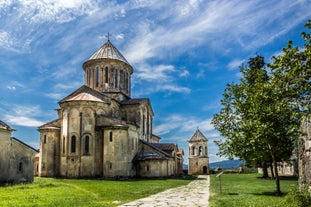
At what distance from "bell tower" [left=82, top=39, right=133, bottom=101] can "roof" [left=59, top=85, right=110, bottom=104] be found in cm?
233

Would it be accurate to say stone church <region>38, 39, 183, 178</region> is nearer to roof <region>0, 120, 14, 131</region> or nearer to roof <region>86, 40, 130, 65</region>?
roof <region>86, 40, 130, 65</region>

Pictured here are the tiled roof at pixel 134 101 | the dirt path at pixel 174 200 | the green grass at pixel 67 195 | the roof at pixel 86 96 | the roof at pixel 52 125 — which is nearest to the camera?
the dirt path at pixel 174 200

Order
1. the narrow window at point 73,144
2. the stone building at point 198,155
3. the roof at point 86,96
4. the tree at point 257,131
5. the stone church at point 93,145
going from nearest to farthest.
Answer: the tree at point 257,131, the stone church at point 93,145, the narrow window at point 73,144, the roof at point 86,96, the stone building at point 198,155

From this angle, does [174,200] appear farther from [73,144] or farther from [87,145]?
[73,144]

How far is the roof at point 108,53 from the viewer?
3397 cm

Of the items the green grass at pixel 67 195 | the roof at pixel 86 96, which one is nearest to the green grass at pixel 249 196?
the green grass at pixel 67 195

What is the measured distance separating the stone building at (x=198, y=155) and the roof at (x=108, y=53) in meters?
22.1

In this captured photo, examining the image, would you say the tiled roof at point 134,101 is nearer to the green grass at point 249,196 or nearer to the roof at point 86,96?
the roof at point 86,96

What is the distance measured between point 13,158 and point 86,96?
10053mm

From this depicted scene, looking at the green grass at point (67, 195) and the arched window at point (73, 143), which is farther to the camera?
the arched window at point (73, 143)

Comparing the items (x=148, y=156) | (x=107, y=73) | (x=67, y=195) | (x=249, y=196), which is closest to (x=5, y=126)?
(x=67, y=195)

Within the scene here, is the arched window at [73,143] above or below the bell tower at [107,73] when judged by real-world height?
below

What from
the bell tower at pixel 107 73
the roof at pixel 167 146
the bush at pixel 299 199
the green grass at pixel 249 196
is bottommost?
the green grass at pixel 249 196

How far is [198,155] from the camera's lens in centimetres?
5078
